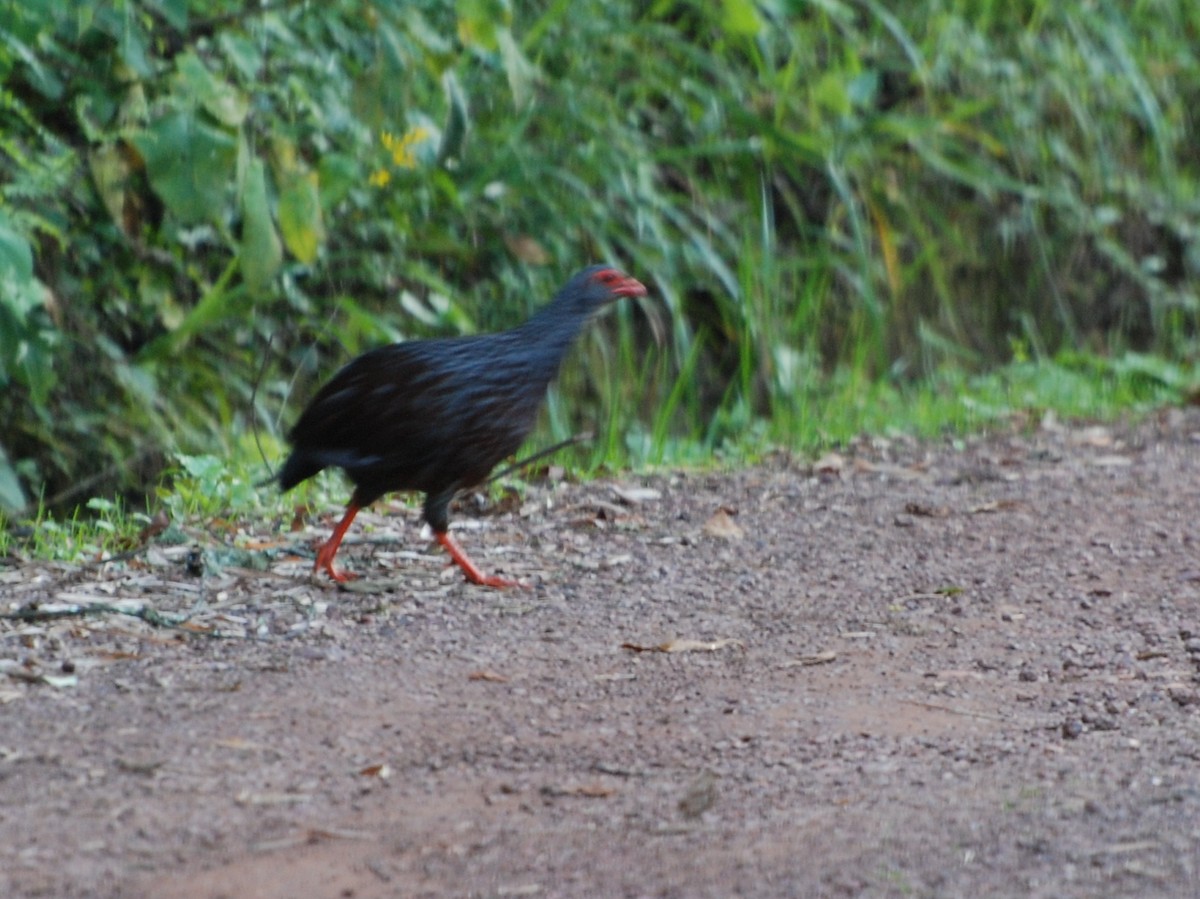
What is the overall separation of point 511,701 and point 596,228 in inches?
146

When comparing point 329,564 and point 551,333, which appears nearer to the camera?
point 329,564

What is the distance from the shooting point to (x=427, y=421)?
4.46 metres

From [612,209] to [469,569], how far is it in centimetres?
290

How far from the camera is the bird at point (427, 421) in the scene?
14.7 feet

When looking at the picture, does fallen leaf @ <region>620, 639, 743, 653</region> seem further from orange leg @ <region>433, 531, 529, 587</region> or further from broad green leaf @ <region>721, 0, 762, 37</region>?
broad green leaf @ <region>721, 0, 762, 37</region>

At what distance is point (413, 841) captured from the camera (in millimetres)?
2719

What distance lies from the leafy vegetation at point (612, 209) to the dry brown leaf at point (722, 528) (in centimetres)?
109

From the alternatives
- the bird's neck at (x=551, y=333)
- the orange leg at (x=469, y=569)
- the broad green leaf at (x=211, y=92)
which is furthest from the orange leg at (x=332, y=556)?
the broad green leaf at (x=211, y=92)

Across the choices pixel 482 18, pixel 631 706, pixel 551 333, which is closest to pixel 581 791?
pixel 631 706

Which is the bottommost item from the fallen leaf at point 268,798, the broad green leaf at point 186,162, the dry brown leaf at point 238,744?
the dry brown leaf at point 238,744

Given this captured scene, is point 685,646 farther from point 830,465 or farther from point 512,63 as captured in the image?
point 830,465

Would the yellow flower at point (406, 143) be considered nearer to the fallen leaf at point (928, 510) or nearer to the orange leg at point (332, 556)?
the orange leg at point (332, 556)

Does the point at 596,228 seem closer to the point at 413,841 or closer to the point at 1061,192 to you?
the point at 1061,192

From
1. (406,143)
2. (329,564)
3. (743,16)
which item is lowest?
(329,564)
